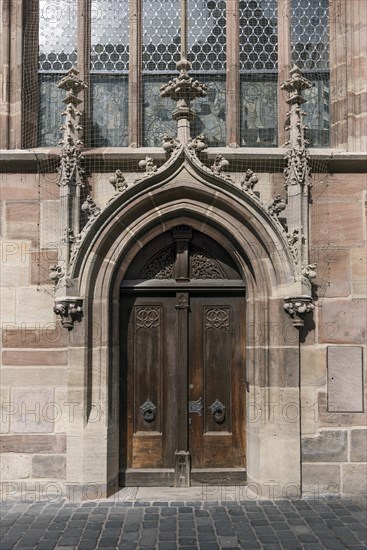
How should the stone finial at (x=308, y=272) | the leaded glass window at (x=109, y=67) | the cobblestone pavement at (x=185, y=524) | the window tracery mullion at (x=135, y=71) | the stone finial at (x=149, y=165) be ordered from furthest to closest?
the leaded glass window at (x=109, y=67) < the window tracery mullion at (x=135, y=71) < the stone finial at (x=149, y=165) < the stone finial at (x=308, y=272) < the cobblestone pavement at (x=185, y=524)

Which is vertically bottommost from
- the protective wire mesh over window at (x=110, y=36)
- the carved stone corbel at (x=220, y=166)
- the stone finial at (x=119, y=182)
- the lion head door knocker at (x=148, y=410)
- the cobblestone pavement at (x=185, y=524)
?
the cobblestone pavement at (x=185, y=524)

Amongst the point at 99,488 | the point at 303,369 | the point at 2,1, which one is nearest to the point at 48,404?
the point at 99,488

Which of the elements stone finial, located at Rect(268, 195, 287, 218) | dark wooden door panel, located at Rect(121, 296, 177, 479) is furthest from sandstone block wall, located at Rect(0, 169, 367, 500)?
dark wooden door panel, located at Rect(121, 296, 177, 479)

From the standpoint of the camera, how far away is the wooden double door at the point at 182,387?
6453 mm

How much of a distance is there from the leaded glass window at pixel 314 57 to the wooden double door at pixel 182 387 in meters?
2.25

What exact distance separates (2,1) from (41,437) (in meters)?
4.95

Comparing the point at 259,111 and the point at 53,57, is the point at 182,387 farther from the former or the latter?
the point at 53,57

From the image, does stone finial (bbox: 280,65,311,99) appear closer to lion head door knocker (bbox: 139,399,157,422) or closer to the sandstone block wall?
the sandstone block wall

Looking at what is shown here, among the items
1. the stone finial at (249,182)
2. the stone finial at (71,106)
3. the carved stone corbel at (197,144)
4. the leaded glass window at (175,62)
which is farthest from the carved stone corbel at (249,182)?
the stone finial at (71,106)

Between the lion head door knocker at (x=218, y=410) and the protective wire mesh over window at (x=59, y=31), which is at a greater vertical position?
Result: the protective wire mesh over window at (x=59, y=31)

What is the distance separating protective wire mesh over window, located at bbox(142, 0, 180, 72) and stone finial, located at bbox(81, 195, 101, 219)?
1.86 m

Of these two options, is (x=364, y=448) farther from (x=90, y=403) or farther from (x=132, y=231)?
(x=132, y=231)

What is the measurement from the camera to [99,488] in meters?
6.05

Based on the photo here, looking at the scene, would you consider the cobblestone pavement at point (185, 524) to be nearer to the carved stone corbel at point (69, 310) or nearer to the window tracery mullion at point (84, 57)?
the carved stone corbel at point (69, 310)
